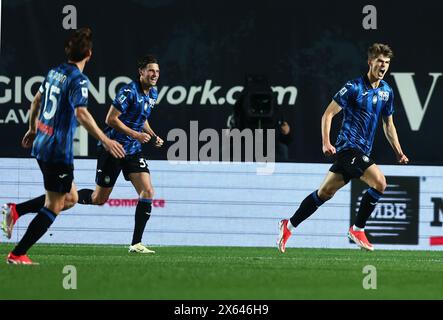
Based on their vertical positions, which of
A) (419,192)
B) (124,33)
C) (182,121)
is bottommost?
(419,192)

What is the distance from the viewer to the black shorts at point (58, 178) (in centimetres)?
920

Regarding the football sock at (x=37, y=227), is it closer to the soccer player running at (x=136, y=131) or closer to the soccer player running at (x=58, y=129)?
the soccer player running at (x=58, y=129)

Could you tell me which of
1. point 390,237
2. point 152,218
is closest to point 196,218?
point 152,218

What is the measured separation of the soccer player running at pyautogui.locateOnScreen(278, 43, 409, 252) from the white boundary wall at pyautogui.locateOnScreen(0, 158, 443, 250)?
249 cm

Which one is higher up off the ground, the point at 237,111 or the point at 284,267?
the point at 237,111

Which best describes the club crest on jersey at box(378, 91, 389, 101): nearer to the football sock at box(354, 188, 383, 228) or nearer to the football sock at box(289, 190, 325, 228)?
the football sock at box(354, 188, 383, 228)

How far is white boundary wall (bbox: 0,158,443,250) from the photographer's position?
15.0 m

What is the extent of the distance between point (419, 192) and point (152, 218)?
3.53 meters

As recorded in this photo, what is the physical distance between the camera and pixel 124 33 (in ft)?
49.6

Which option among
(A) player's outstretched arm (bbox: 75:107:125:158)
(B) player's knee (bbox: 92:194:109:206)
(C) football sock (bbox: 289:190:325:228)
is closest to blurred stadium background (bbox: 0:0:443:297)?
(B) player's knee (bbox: 92:194:109:206)

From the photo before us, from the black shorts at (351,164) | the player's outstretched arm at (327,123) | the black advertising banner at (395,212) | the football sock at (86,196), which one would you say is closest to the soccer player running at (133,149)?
the football sock at (86,196)

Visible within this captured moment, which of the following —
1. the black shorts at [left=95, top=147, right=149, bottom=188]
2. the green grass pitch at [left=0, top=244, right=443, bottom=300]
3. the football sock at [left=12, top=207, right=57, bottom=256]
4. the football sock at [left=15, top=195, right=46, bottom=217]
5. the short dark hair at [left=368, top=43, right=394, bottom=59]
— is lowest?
the green grass pitch at [left=0, top=244, right=443, bottom=300]

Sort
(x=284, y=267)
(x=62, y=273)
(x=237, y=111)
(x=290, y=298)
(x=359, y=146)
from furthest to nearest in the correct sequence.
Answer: (x=237, y=111) → (x=359, y=146) → (x=284, y=267) → (x=62, y=273) → (x=290, y=298)

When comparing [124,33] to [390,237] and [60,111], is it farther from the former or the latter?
[60,111]
